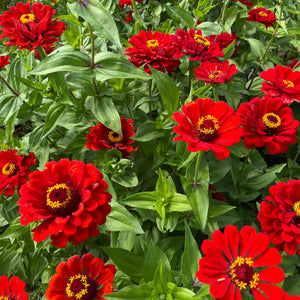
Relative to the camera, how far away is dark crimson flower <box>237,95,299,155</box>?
105cm

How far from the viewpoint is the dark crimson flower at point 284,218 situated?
909 millimetres

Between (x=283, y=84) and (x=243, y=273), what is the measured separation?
83 centimetres

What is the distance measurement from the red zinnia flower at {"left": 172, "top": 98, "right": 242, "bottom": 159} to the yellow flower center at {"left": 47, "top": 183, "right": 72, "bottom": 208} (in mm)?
398

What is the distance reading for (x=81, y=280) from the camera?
913 millimetres

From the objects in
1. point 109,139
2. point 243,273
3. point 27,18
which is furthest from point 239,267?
point 27,18

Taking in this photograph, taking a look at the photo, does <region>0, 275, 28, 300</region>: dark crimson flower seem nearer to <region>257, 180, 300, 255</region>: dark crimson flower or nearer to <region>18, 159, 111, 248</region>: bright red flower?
<region>18, 159, 111, 248</region>: bright red flower

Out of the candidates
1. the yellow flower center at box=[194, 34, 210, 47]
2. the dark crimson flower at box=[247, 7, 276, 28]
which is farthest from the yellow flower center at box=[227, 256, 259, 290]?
the dark crimson flower at box=[247, 7, 276, 28]

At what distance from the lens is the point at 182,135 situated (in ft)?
A: 3.01

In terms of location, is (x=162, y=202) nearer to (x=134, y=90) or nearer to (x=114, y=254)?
(x=114, y=254)

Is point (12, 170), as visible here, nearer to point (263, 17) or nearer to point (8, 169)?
point (8, 169)

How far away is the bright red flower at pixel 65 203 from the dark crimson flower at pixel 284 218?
558 mm

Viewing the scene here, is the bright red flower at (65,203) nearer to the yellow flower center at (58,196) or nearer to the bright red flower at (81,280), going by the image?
the yellow flower center at (58,196)

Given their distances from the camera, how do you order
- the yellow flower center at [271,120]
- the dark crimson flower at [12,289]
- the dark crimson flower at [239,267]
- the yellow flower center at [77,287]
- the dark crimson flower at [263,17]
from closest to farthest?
the dark crimson flower at [239,267] < the yellow flower center at [77,287] < the dark crimson flower at [12,289] < the yellow flower center at [271,120] < the dark crimson flower at [263,17]

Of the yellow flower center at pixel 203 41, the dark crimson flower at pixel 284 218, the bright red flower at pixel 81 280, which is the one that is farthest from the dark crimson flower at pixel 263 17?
the bright red flower at pixel 81 280
